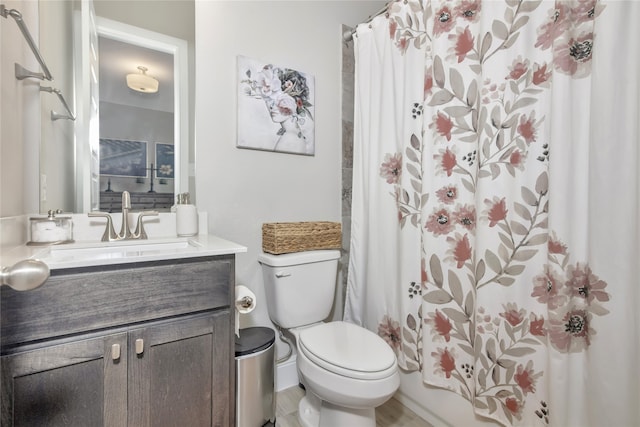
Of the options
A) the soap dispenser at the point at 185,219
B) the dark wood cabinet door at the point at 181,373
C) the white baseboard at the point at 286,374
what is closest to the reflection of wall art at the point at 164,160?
the soap dispenser at the point at 185,219

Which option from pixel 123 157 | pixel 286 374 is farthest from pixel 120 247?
pixel 286 374

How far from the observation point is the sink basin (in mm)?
830

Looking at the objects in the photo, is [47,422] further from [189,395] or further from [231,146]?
[231,146]

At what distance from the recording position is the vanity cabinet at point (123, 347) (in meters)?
0.75

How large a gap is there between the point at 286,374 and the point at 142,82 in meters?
1.65

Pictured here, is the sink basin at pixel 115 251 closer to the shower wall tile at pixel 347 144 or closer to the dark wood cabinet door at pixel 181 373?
the dark wood cabinet door at pixel 181 373

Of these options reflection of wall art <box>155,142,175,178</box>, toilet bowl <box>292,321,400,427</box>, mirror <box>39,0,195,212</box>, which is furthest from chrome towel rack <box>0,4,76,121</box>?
toilet bowl <box>292,321,400,427</box>

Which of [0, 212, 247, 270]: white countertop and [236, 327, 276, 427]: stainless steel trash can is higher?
[0, 212, 247, 270]: white countertop

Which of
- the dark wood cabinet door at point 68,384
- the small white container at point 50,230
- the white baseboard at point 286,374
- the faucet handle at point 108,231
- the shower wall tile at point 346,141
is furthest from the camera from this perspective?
the shower wall tile at point 346,141

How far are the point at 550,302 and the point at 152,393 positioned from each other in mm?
1322

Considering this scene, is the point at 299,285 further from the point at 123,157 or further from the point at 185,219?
the point at 123,157

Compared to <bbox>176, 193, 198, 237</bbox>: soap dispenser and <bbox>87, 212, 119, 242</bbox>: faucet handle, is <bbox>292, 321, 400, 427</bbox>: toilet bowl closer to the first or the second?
<bbox>176, 193, 198, 237</bbox>: soap dispenser

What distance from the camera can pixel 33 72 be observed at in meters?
1.03

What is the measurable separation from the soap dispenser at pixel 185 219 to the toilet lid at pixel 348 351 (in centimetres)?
68
